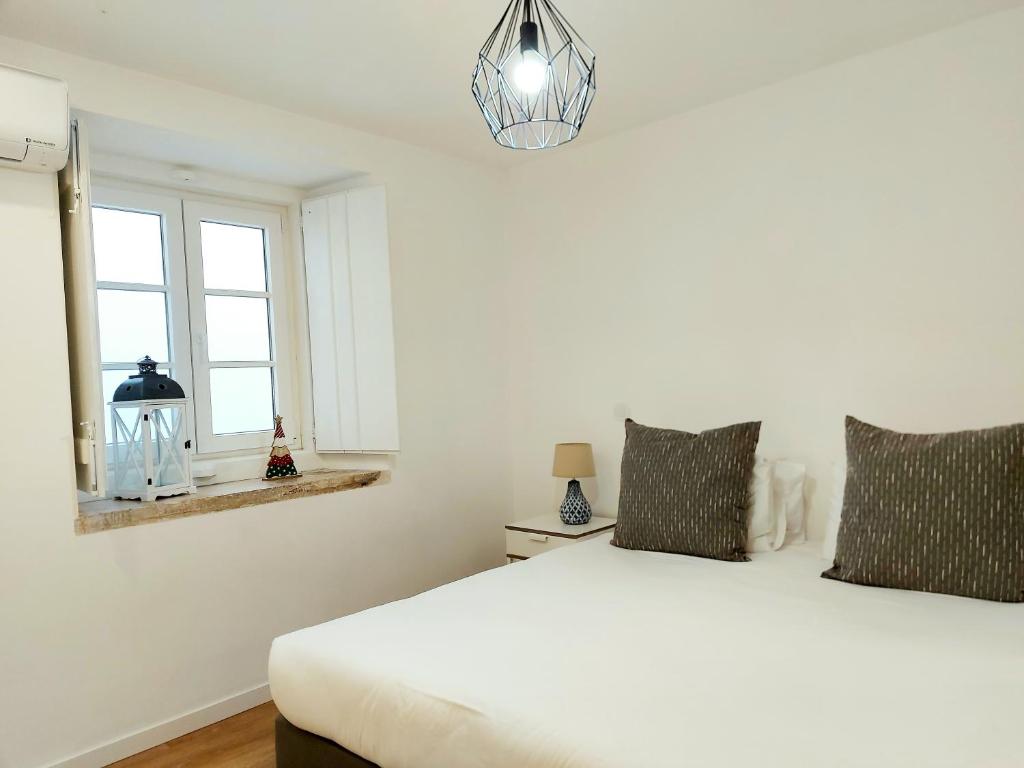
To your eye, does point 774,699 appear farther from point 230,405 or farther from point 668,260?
point 230,405

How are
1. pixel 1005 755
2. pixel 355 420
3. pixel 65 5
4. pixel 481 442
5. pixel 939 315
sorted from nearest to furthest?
pixel 1005 755
pixel 65 5
pixel 939 315
pixel 355 420
pixel 481 442

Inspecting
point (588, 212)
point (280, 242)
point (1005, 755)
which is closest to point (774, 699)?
point (1005, 755)

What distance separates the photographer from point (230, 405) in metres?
3.36

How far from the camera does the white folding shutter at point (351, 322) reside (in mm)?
3348

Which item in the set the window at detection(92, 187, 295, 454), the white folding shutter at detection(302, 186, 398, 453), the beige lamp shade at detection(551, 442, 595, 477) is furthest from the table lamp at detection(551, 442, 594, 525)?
the window at detection(92, 187, 295, 454)

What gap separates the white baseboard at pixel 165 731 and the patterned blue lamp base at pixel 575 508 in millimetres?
1447

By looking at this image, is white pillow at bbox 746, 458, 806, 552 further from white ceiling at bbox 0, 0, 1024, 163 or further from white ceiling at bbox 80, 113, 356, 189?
white ceiling at bbox 80, 113, 356, 189

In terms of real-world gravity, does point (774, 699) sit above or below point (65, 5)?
below

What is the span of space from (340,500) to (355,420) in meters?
0.40

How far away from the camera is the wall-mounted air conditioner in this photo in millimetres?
2113

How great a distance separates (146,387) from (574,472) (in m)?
1.81

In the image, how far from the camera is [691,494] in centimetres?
268

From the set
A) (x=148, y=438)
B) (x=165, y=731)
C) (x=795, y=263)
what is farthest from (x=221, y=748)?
(x=795, y=263)

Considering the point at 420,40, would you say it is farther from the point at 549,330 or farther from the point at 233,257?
the point at 549,330
